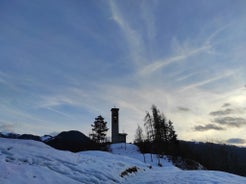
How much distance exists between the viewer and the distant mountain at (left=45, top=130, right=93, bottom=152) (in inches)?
2153

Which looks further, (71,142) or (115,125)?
(115,125)

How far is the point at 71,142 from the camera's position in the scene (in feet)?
185

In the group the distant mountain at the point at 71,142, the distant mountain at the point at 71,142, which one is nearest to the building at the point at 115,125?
the distant mountain at the point at 71,142

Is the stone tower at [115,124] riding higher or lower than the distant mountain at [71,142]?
higher

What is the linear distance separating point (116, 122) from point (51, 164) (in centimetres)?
6230

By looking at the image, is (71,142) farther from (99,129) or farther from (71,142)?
(99,129)

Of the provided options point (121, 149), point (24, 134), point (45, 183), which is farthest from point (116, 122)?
point (45, 183)

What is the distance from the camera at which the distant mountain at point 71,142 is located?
2153 inches

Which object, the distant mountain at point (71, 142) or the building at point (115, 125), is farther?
the building at point (115, 125)

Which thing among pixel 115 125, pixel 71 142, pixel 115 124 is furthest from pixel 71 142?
pixel 115 125

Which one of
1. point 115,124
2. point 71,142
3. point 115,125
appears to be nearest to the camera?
point 71,142

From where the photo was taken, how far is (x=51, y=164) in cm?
1330

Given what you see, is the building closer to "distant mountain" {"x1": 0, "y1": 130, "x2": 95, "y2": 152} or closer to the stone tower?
the stone tower

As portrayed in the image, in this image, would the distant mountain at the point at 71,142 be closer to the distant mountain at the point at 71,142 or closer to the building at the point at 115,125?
the distant mountain at the point at 71,142
